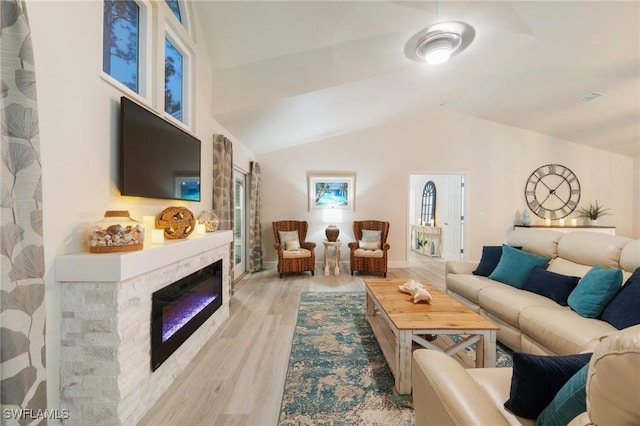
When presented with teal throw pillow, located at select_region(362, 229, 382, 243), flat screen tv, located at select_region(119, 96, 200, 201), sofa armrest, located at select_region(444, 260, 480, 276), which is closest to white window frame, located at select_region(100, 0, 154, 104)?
flat screen tv, located at select_region(119, 96, 200, 201)

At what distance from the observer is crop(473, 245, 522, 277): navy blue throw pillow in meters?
3.14

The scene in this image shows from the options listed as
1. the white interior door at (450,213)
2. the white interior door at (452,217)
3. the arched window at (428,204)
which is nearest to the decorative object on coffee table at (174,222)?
the white interior door at (450,213)

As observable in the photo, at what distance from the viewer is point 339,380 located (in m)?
1.88

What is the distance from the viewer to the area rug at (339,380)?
5.10 ft

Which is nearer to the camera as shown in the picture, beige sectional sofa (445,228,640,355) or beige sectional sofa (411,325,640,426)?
beige sectional sofa (411,325,640,426)

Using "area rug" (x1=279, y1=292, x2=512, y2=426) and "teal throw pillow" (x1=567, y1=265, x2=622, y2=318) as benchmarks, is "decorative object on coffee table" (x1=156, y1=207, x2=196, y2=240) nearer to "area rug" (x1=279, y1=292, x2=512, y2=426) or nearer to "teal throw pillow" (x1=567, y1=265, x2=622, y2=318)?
"area rug" (x1=279, y1=292, x2=512, y2=426)

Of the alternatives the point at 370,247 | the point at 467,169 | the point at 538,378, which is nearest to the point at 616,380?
the point at 538,378

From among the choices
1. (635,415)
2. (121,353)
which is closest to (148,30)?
(121,353)

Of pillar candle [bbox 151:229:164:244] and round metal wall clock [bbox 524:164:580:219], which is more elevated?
round metal wall clock [bbox 524:164:580:219]

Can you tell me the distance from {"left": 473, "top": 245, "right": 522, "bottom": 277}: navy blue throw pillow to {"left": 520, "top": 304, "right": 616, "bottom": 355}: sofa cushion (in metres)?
1.04

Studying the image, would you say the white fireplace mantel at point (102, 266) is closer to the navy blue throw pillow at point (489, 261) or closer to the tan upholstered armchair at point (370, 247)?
the navy blue throw pillow at point (489, 261)

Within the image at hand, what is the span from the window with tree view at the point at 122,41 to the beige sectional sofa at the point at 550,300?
3479 millimetres

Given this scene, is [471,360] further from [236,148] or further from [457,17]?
[236,148]

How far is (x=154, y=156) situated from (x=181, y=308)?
1.24m
